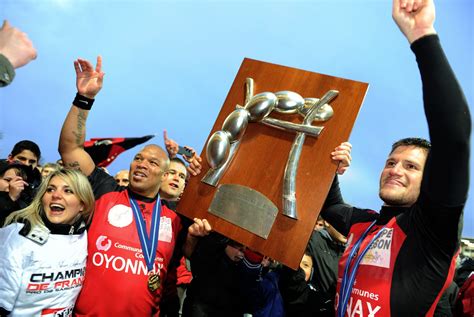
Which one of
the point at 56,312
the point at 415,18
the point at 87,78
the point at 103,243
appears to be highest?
the point at 415,18

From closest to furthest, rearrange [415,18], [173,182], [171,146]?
1. [415,18]
2. [171,146]
3. [173,182]

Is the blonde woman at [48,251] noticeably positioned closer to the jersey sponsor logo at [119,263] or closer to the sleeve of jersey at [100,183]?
the jersey sponsor logo at [119,263]

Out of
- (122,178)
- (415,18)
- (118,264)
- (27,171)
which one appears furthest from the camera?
(122,178)

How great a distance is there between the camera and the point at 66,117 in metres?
3.07

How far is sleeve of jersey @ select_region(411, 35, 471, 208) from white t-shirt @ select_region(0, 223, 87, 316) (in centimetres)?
215

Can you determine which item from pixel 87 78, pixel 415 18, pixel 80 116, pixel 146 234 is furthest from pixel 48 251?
pixel 415 18

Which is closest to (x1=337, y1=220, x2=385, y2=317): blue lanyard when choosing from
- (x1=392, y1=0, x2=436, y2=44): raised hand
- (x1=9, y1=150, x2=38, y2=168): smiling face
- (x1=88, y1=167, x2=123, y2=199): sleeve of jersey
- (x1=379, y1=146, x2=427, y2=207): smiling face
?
(x1=379, y1=146, x2=427, y2=207): smiling face

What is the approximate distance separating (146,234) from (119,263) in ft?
0.91

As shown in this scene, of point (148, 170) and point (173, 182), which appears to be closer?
point (148, 170)

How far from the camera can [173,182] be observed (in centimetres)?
448

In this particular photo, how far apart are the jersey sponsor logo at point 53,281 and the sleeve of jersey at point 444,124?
84.5 inches

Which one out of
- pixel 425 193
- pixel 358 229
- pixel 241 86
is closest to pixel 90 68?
pixel 241 86

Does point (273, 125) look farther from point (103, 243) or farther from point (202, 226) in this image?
point (103, 243)

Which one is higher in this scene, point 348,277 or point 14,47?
point 14,47
